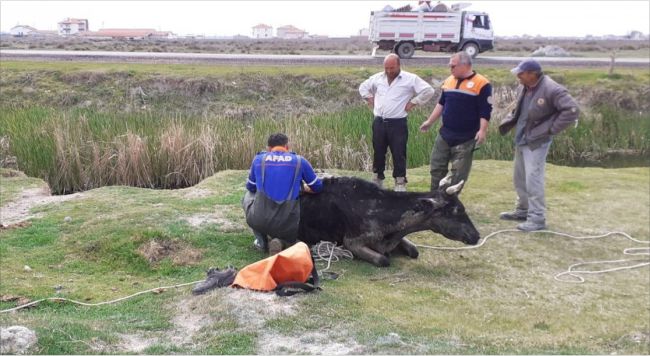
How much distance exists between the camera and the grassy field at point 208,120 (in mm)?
10211

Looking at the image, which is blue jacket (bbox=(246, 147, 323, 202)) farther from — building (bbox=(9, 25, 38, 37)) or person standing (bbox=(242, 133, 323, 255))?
building (bbox=(9, 25, 38, 37))

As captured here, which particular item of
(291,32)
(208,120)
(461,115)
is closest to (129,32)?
(291,32)

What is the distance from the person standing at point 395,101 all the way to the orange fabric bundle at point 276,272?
296 centimetres

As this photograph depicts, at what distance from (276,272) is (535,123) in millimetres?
3587

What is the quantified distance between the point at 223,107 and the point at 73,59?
9.58m

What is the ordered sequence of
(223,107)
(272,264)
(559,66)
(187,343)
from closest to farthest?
(187,343)
(272,264)
(223,107)
(559,66)

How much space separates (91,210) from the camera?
7598 millimetres

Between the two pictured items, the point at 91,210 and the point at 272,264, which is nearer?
the point at 272,264

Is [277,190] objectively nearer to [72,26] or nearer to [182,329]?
[182,329]

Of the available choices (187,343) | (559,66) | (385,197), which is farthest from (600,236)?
(559,66)

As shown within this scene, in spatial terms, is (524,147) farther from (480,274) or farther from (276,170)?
(276,170)

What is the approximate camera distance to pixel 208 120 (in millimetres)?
11727

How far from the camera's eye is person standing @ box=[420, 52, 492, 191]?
22.9 feet

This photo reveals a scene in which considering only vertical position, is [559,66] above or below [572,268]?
above
